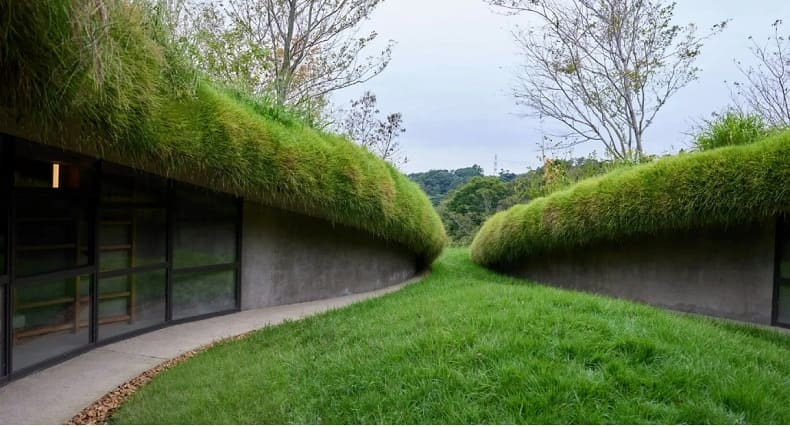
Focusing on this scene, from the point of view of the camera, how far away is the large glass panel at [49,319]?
358cm

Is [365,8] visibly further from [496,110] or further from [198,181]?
[198,181]

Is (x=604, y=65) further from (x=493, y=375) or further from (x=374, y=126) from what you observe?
(x=493, y=375)

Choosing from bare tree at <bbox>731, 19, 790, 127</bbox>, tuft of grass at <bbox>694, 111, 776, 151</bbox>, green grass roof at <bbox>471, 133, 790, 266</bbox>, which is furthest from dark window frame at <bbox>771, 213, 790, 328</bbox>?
bare tree at <bbox>731, 19, 790, 127</bbox>

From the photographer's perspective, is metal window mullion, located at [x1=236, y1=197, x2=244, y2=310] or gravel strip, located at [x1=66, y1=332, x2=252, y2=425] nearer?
gravel strip, located at [x1=66, y1=332, x2=252, y2=425]

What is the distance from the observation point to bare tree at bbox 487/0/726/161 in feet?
35.3

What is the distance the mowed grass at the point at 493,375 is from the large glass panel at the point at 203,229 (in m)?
1.95

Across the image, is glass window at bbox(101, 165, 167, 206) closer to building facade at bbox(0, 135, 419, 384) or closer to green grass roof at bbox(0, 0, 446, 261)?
building facade at bbox(0, 135, 419, 384)

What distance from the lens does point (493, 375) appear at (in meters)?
2.53

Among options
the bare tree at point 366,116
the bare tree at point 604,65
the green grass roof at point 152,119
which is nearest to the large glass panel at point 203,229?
the green grass roof at point 152,119

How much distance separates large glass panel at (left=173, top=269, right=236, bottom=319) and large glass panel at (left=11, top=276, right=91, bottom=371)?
1.16 metres

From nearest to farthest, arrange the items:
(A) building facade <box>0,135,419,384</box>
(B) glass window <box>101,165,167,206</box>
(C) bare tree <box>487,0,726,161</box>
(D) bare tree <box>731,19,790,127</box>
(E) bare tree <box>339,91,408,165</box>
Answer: (A) building facade <box>0,135,419,384</box> < (B) glass window <box>101,165,167,206</box> < (D) bare tree <box>731,19,790,127</box> < (C) bare tree <box>487,0,726,161</box> < (E) bare tree <box>339,91,408,165</box>

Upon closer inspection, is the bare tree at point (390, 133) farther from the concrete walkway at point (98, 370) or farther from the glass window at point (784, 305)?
the glass window at point (784, 305)

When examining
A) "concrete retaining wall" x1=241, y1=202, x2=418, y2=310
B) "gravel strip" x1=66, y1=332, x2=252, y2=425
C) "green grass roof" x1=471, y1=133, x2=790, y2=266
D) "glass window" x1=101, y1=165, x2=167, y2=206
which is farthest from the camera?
"concrete retaining wall" x1=241, y1=202, x2=418, y2=310

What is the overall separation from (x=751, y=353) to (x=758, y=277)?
109 inches
